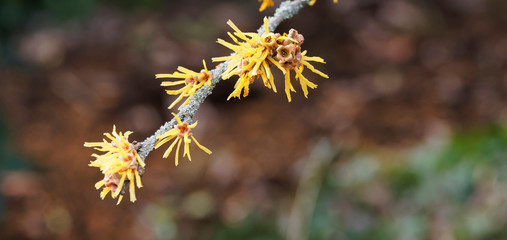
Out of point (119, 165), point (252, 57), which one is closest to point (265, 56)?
point (252, 57)

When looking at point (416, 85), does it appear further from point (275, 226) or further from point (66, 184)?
point (66, 184)

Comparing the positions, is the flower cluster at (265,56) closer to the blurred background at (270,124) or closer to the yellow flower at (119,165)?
the yellow flower at (119,165)

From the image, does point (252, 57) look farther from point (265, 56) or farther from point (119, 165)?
point (119, 165)

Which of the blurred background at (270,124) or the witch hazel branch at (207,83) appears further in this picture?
the blurred background at (270,124)

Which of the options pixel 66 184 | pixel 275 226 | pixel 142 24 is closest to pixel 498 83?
pixel 275 226

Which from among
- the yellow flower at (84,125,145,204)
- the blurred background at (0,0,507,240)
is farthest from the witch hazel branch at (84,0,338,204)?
the blurred background at (0,0,507,240)

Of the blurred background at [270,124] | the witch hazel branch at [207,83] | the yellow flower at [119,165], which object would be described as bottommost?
the yellow flower at [119,165]

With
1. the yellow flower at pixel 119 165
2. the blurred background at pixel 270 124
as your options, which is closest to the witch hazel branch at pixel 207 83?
the yellow flower at pixel 119 165

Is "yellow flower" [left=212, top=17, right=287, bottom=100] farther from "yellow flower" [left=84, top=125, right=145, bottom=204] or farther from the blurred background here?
the blurred background

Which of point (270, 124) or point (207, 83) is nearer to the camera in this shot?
point (207, 83)

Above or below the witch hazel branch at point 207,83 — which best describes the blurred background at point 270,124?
above
